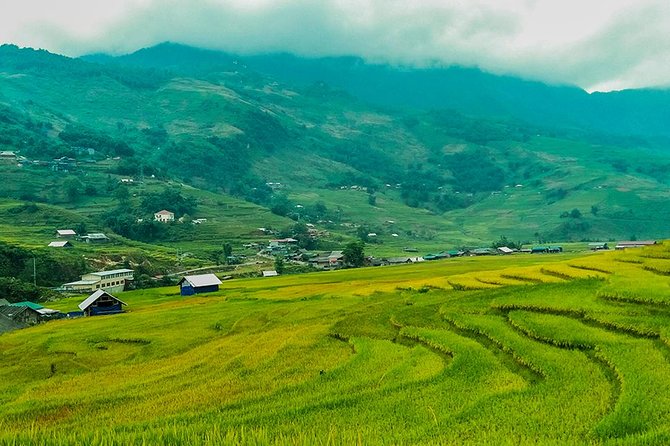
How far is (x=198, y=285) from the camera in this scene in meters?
60.6

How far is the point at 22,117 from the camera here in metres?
199

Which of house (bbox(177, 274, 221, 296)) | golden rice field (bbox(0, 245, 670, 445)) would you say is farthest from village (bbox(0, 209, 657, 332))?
golden rice field (bbox(0, 245, 670, 445))

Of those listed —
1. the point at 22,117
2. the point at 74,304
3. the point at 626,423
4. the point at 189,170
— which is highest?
the point at 22,117

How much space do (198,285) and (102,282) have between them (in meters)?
20.6

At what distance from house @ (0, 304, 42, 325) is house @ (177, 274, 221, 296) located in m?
14.7

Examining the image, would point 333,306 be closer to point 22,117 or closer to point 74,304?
point 74,304

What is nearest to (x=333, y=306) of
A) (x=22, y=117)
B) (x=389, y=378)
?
(x=389, y=378)

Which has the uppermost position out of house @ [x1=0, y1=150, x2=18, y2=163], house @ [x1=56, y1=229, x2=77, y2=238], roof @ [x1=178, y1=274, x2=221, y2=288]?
house @ [x1=0, y1=150, x2=18, y2=163]

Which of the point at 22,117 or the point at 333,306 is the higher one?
the point at 22,117

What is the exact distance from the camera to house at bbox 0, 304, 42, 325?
4919 cm

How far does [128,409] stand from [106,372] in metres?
8.91

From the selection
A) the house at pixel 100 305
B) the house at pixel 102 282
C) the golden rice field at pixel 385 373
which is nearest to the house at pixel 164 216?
the house at pixel 102 282

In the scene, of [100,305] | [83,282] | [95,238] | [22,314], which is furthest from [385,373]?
[95,238]

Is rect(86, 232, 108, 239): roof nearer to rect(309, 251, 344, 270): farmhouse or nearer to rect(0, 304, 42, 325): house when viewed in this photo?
rect(309, 251, 344, 270): farmhouse
